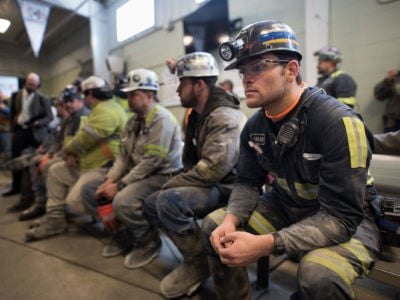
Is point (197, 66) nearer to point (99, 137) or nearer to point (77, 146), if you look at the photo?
point (99, 137)

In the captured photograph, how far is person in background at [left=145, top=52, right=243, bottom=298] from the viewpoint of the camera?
1.56 m

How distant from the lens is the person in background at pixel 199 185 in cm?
156

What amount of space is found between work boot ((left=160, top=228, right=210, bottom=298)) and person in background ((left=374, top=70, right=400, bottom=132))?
2682mm

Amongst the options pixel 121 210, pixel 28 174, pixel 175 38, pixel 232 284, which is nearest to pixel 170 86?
pixel 175 38

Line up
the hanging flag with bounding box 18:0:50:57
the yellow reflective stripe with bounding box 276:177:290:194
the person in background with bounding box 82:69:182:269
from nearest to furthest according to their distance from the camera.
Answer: the yellow reflective stripe with bounding box 276:177:290:194 < the person in background with bounding box 82:69:182:269 < the hanging flag with bounding box 18:0:50:57

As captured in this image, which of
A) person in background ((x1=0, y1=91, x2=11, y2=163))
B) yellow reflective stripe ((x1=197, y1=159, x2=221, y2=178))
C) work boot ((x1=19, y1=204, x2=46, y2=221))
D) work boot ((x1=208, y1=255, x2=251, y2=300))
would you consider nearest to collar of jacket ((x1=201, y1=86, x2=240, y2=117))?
yellow reflective stripe ((x1=197, y1=159, x2=221, y2=178))

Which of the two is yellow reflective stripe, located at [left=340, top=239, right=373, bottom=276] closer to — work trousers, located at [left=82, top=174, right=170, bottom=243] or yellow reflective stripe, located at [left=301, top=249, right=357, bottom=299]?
yellow reflective stripe, located at [left=301, top=249, right=357, bottom=299]

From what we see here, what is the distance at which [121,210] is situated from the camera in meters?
1.87

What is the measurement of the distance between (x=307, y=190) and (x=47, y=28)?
3.08 meters

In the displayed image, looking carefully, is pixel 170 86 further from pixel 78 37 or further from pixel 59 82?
pixel 59 82

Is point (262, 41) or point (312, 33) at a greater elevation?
point (312, 33)

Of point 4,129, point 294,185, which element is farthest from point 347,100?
point 4,129

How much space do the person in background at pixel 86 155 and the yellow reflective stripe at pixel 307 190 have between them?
1931 mm

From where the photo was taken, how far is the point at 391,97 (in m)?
3.00
